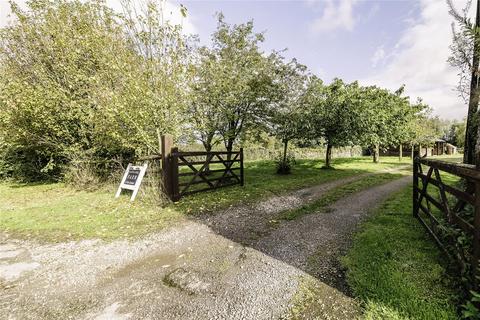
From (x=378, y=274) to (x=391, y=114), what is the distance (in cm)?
2145

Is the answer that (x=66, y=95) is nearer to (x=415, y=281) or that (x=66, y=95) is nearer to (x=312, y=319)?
(x=312, y=319)

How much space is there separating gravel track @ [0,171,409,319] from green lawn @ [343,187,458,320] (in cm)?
29

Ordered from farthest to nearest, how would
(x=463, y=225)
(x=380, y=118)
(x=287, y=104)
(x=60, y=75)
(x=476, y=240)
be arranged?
1. (x=380, y=118)
2. (x=287, y=104)
3. (x=60, y=75)
4. (x=463, y=225)
5. (x=476, y=240)

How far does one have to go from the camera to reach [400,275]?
125 inches

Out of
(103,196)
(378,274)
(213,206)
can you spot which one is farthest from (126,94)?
(378,274)

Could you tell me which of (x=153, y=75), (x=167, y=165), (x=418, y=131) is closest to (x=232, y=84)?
(x=153, y=75)

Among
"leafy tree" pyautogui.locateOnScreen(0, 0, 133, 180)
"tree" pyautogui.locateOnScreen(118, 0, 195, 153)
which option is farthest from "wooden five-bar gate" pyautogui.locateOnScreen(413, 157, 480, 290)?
"leafy tree" pyautogui.locateOnScreen(0, 0, 133, 180)

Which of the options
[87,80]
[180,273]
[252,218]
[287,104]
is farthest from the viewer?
[287,104]

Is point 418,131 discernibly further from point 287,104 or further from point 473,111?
point 473,111

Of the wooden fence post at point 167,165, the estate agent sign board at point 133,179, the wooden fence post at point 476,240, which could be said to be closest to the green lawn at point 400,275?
the wooden fence post at point 476,240

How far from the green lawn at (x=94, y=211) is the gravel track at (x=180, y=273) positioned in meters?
0.56

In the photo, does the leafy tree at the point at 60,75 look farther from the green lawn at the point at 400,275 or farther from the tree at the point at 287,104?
the green lawn at the point at 400,275

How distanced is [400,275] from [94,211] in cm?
740

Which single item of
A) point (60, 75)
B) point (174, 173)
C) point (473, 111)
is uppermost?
Result: point (60, 75)
